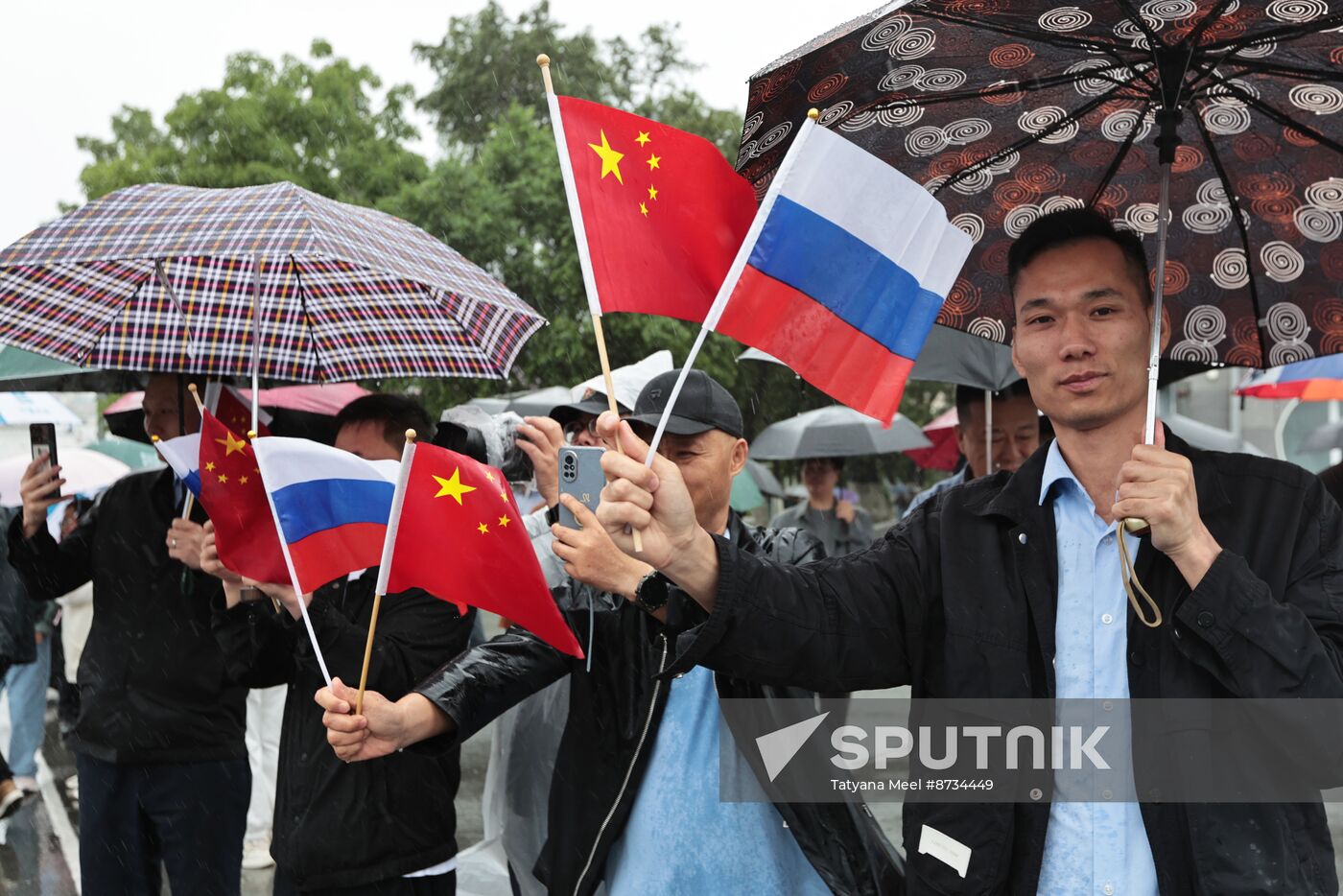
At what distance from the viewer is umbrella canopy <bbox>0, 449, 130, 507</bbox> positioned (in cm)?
847

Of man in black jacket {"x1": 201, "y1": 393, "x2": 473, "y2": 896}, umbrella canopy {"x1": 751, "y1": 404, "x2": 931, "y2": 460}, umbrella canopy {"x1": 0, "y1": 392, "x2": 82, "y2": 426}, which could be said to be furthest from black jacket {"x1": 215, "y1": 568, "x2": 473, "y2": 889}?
umbrella canopy {"x1": 751, "y1": 404, "x2": 931, "y2": 460}

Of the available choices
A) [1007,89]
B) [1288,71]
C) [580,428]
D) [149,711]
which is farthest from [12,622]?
[1288,71]

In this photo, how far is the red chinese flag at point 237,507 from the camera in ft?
12.7

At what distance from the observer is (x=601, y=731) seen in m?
3.37

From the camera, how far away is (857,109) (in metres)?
3.05

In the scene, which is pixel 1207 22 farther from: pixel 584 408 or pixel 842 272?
pixel 584 408

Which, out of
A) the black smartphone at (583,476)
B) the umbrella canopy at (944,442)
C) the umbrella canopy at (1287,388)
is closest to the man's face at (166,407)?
the black smartphone at (583,476)

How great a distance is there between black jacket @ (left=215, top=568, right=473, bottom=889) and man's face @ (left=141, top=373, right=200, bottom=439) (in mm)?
1338

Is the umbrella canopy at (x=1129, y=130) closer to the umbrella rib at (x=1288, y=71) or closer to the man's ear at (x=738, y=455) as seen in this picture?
the umbrella rib at (x=1288, y=71)

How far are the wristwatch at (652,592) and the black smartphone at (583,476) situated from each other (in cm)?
23

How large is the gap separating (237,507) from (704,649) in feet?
6.96

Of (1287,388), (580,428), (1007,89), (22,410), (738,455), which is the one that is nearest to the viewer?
(1007,89)

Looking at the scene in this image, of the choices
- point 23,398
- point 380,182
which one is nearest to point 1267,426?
point 380,182

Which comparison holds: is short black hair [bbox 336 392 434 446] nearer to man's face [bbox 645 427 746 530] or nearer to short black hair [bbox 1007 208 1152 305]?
man's face [bbox 645 427 746 530]
